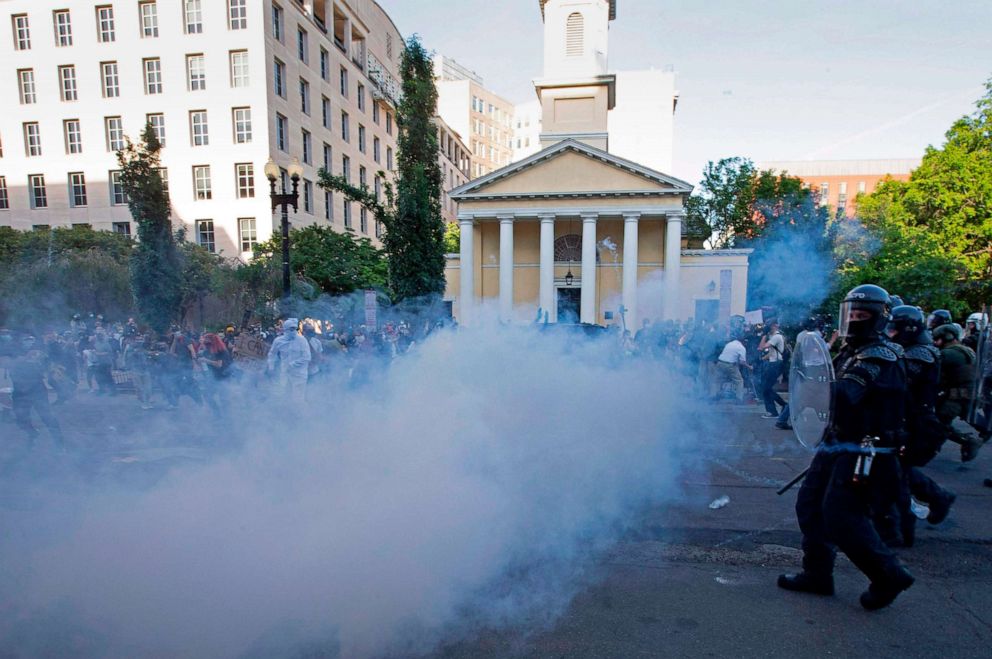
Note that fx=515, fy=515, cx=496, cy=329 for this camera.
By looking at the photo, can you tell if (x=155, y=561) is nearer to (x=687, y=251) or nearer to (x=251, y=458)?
(x=251, y=458)

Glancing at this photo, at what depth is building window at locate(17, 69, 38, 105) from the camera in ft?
99.1

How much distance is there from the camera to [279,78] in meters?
28.4

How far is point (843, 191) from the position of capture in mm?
75000

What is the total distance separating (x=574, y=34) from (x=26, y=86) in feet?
107

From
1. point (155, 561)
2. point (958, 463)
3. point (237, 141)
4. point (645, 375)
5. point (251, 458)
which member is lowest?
point (958, 463)

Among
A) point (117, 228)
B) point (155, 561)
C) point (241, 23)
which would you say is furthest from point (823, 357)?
point (117, 228)

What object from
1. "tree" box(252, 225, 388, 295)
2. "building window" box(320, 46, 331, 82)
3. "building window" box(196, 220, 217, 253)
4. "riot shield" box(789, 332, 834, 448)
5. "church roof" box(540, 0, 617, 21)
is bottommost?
"riot shield" box(789, 332, 834, 448)

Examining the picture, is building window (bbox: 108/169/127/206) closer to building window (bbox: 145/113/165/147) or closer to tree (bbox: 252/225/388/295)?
building window (bbox: 145/113/165/147)

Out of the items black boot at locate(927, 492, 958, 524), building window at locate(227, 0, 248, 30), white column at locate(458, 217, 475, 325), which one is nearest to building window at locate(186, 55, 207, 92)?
building window at locate(227, 0, 248, 30)

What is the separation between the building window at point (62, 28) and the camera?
2916 centimetres

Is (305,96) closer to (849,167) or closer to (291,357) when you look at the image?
(291,357)

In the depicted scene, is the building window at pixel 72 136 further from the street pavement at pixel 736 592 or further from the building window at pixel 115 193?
the street pavement at pixel 736 592

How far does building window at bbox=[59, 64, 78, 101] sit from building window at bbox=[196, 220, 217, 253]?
1088cm

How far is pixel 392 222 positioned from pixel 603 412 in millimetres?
11349
